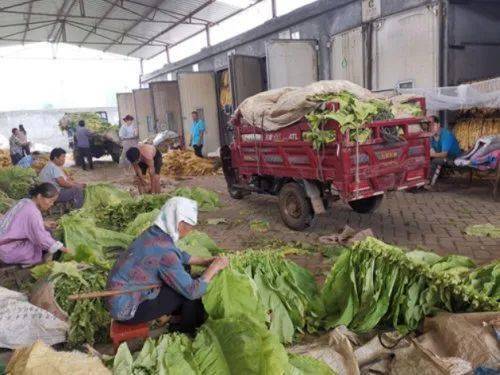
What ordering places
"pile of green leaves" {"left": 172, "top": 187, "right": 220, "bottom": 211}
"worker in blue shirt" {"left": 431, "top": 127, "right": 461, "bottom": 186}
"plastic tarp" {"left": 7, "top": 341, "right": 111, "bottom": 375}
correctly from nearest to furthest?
"plastic tarp" {"left": 7, "top": 341, "right": 111, "bottom": 375} < "worker in blue shirt" {"left": 431, "top": 127, "right": 461, "bottom": 186} < "pile of green leaves" {"left": 172, "top": 187, "right": 220, "bottom": 211}

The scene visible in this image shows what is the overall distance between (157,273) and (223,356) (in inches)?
33.1

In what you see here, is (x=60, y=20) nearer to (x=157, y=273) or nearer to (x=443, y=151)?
(x=443, y=151)

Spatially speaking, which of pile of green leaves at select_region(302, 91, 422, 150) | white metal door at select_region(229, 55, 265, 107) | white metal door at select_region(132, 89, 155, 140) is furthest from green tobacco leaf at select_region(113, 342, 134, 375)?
white metal door at select_region(132, 89, 155, 140)

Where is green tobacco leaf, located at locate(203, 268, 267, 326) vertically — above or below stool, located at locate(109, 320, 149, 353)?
above

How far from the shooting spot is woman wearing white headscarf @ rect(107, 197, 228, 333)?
288 centimetres

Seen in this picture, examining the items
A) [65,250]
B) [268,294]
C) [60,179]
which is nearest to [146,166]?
[60,179]

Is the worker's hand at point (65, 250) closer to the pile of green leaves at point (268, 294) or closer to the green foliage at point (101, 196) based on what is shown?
the pile of green leaves at point (268, 294)

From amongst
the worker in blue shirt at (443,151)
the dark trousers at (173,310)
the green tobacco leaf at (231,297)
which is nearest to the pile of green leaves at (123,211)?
the dark trousers at (173,310)

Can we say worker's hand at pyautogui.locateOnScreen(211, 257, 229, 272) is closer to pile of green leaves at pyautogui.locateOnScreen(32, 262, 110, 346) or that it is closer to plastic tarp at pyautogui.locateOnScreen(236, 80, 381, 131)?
pile of green leaves at pyautogui.locateOnScreen(32, 262, 110, 346)

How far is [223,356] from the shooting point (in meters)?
2.35

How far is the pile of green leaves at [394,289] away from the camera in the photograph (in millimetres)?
2807

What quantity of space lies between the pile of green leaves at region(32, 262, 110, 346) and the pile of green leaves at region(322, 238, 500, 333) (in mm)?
1826

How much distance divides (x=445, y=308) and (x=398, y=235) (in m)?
3.00

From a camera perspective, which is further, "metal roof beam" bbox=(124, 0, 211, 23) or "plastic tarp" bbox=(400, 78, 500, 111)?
"metal roof beam" bbox=(124, 0, 211, 23)
